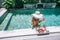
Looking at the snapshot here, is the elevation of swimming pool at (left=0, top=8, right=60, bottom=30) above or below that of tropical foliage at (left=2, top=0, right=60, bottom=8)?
below

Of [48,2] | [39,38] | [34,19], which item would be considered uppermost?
[34,19]

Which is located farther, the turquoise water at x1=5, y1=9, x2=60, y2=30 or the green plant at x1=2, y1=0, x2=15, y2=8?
the green plant at x1=2, y1=0, x2=15, y2=8

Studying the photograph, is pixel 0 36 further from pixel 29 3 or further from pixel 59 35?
pixel 29 3

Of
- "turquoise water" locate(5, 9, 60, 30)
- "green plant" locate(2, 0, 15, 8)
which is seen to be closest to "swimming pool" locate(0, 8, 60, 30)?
"turquoise water" locate(5, 9, 60, 30)

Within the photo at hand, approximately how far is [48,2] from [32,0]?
2.31m

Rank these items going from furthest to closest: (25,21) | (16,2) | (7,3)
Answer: (16,2) → (7,3) → (25,21)

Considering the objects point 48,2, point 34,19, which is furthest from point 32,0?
point 34,19

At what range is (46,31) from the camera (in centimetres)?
→ 336

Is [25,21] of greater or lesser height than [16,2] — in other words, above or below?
below

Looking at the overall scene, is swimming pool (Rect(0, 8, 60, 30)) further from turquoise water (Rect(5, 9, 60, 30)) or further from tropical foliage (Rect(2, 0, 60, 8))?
tropical foliage (Rect(2, 0, 60, 8))

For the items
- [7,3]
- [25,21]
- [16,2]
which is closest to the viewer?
[25,21]

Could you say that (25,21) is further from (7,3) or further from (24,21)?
(7,3)

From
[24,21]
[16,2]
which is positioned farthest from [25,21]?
[16,2]

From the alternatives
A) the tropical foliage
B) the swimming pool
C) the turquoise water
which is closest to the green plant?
the tropical foliage
